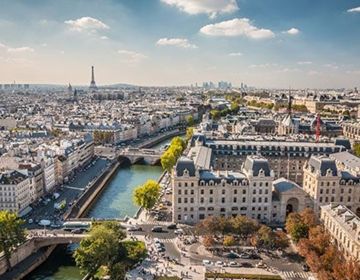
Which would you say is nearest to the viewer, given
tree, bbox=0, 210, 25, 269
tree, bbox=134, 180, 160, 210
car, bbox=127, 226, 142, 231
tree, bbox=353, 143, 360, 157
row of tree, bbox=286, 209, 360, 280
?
row of tree, bbox=286, 209, 360, 280

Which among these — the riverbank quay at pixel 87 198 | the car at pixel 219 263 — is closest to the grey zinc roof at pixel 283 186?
the car at pixel 219 263

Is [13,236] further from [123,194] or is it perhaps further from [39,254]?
[123,194]

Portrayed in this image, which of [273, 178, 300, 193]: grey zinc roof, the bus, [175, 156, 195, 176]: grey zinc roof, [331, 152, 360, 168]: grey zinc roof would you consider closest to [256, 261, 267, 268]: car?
[273, 178, 300, 193]: grey zinc roof

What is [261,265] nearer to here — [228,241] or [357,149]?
[228,241]

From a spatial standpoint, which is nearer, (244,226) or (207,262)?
(207,262)

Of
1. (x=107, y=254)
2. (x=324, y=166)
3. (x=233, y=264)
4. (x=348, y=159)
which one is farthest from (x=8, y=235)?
(x=348, y=159)

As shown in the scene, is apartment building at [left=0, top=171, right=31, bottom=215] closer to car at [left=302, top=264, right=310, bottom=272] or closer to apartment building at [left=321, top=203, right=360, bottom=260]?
car at [left=302, top=264, right=310, bottom=272]
